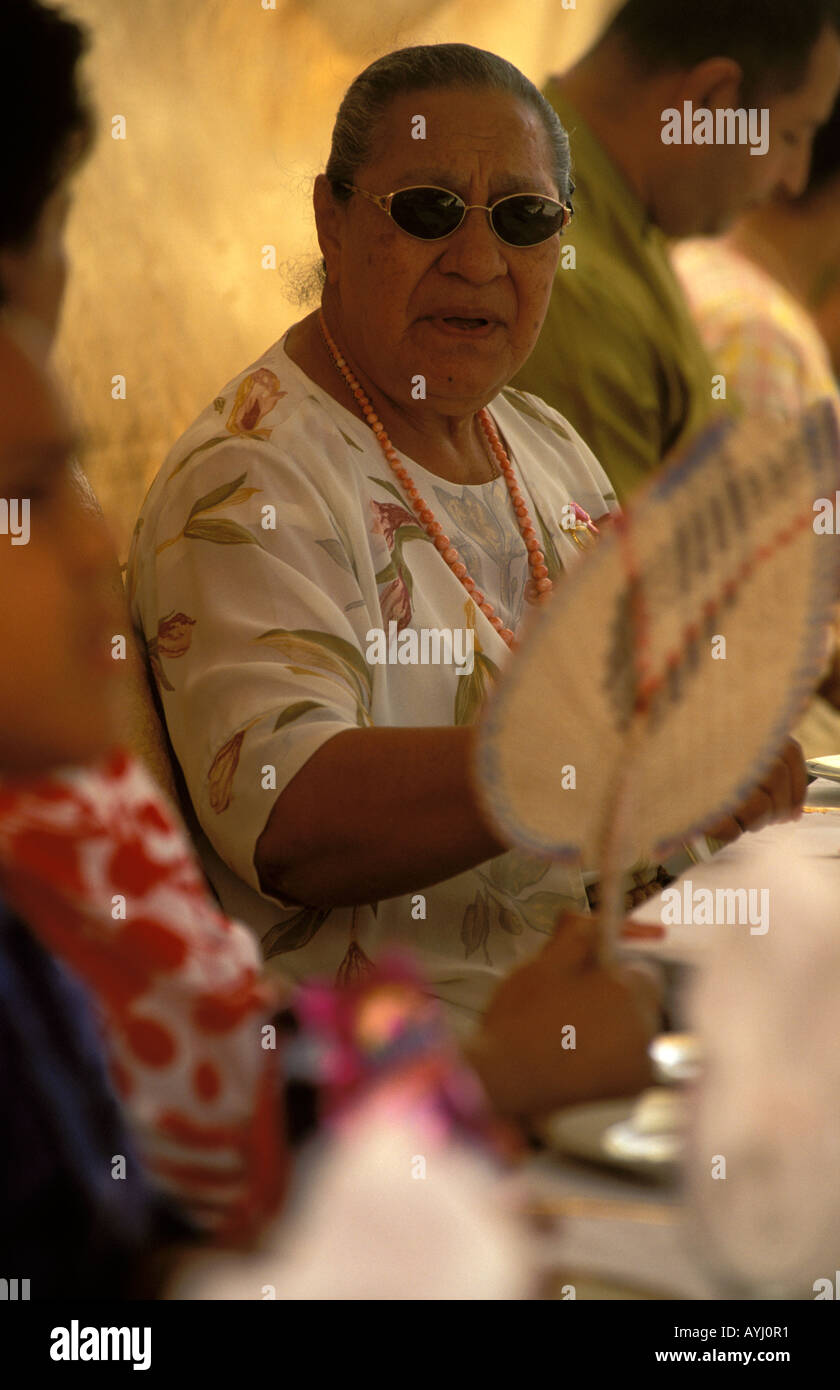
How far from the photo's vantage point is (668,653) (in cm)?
48

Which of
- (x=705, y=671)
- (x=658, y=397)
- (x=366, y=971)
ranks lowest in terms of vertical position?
(x=366, y=971)

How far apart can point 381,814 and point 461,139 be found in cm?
57

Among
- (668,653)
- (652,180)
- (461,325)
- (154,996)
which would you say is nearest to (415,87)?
(461,325)

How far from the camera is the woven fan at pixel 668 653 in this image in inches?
18.4

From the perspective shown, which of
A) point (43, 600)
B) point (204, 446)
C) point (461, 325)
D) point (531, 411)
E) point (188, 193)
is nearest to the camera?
point (43, 600)

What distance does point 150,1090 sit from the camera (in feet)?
1.38

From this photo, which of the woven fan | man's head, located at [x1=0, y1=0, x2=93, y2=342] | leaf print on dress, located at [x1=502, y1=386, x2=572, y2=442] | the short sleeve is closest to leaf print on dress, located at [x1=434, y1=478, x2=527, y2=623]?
the short sleeve

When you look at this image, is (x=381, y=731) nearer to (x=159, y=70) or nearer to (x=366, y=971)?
(x=366, y=971)

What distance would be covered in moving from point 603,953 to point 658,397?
1.58 metres

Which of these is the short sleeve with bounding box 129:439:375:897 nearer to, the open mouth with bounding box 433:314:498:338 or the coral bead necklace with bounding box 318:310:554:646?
the coral bead necklace with bounding box 318:310:554:646

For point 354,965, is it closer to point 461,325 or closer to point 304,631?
point 304,631

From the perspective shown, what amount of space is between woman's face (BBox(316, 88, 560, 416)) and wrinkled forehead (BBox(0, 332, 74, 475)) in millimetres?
771

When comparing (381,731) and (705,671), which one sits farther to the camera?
(381,731)

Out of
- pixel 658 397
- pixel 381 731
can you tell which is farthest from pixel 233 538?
pixel 658 397
